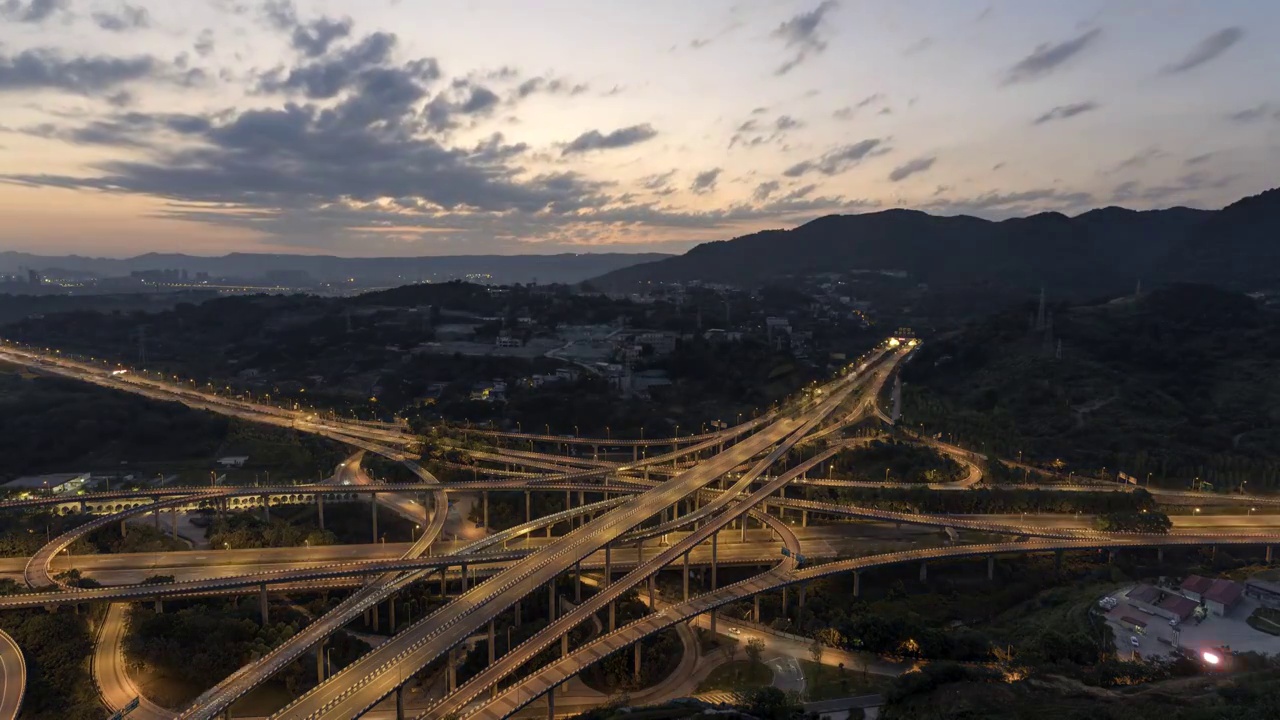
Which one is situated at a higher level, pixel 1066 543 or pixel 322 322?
pixel 322 322

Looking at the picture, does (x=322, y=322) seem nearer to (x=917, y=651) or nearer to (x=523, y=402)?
(x=523, y=402)

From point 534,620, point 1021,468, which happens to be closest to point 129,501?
point 534,620

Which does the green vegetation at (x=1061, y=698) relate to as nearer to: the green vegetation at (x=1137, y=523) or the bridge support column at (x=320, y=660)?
the green vegetation at (x=1137, y=523)

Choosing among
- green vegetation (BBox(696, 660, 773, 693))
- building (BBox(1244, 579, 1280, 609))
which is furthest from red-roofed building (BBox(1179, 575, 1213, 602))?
green vegetation (BBox(696, 660, 773, 693))

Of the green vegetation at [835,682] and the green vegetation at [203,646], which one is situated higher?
the green vegetation at [203,646]

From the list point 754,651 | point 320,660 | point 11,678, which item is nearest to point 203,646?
point 11,678

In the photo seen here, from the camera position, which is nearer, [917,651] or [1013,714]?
[1013,714]

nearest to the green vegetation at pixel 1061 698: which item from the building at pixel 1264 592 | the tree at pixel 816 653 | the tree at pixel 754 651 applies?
the tree at pixel 816 653
